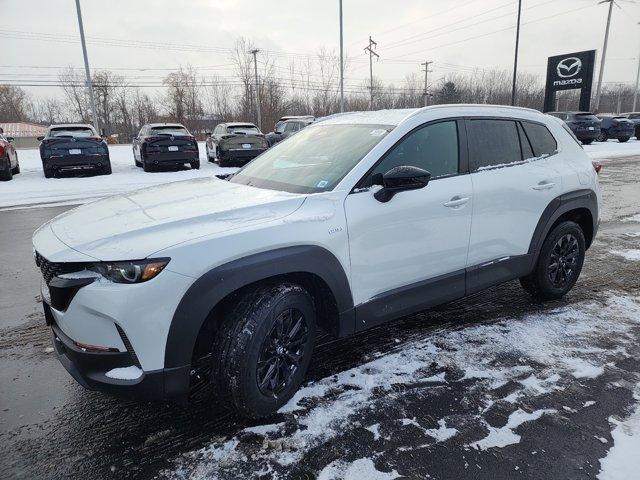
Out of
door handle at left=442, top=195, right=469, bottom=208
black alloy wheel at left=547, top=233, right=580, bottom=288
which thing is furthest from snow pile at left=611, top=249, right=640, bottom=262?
A: door handle at left=442, top=195, right=469, bottom=208

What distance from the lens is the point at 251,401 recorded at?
8.26ft

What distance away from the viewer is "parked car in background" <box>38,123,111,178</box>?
13.6 meters

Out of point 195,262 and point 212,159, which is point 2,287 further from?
point 212,159

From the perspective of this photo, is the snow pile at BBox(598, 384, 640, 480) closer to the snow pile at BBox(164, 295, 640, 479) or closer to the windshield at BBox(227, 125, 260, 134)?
the snow pile at BBox(164, 295, 640, 479)

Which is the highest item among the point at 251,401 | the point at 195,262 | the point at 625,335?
the point at 195,262

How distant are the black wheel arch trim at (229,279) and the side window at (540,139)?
2.42 m

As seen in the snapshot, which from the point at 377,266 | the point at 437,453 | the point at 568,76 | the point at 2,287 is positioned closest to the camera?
the point at 437,453

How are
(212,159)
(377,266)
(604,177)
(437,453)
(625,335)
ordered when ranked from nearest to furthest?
(437,453), (377,266), (625,335), (604,177), (212,159)

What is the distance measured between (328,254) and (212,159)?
56.2 ft

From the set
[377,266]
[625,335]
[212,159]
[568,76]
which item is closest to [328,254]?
[377,266]

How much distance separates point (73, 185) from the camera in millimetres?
12891

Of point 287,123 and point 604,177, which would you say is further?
point 287,123

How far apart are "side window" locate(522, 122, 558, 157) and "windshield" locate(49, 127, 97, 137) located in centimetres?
1372

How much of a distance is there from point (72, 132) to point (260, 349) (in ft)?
46.9
